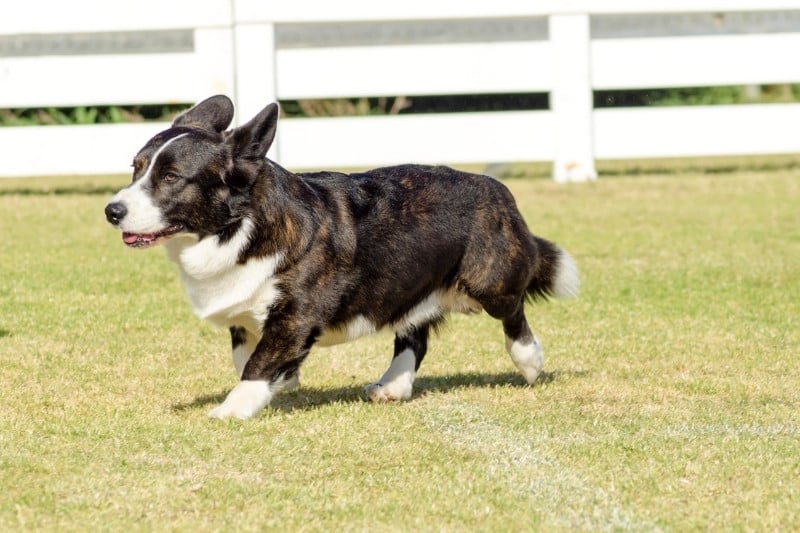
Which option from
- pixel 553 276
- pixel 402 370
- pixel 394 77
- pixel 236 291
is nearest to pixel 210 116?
pixel 236 291

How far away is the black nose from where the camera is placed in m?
5.78

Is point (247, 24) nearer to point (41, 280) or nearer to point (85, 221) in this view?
point (85, 221)

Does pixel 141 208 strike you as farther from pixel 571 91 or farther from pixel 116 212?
pixel 571 91

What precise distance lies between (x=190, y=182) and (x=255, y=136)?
35cm

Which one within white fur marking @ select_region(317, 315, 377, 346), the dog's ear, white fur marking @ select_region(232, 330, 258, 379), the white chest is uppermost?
the dog's ear

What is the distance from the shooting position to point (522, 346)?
22.8 ft

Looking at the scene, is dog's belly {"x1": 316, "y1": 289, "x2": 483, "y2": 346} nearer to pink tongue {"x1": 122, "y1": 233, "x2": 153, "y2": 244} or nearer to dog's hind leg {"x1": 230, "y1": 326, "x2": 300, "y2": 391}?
dog's hind leg {"x1": 230, "y1": 326, "x2": 300, "y2": 391}

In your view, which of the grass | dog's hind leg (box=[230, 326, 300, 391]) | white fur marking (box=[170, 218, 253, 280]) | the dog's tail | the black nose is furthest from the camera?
the dog's tail

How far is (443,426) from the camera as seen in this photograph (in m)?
6.16

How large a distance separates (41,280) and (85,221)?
3883 mm

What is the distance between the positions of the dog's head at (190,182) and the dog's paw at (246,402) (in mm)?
665

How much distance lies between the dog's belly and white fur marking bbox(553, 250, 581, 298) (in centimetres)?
58

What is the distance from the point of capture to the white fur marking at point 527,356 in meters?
6.95

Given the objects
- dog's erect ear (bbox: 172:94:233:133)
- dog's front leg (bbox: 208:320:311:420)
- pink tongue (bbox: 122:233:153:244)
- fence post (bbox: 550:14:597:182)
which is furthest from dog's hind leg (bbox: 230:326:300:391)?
fence post (bbox: 550:14:597:182)
